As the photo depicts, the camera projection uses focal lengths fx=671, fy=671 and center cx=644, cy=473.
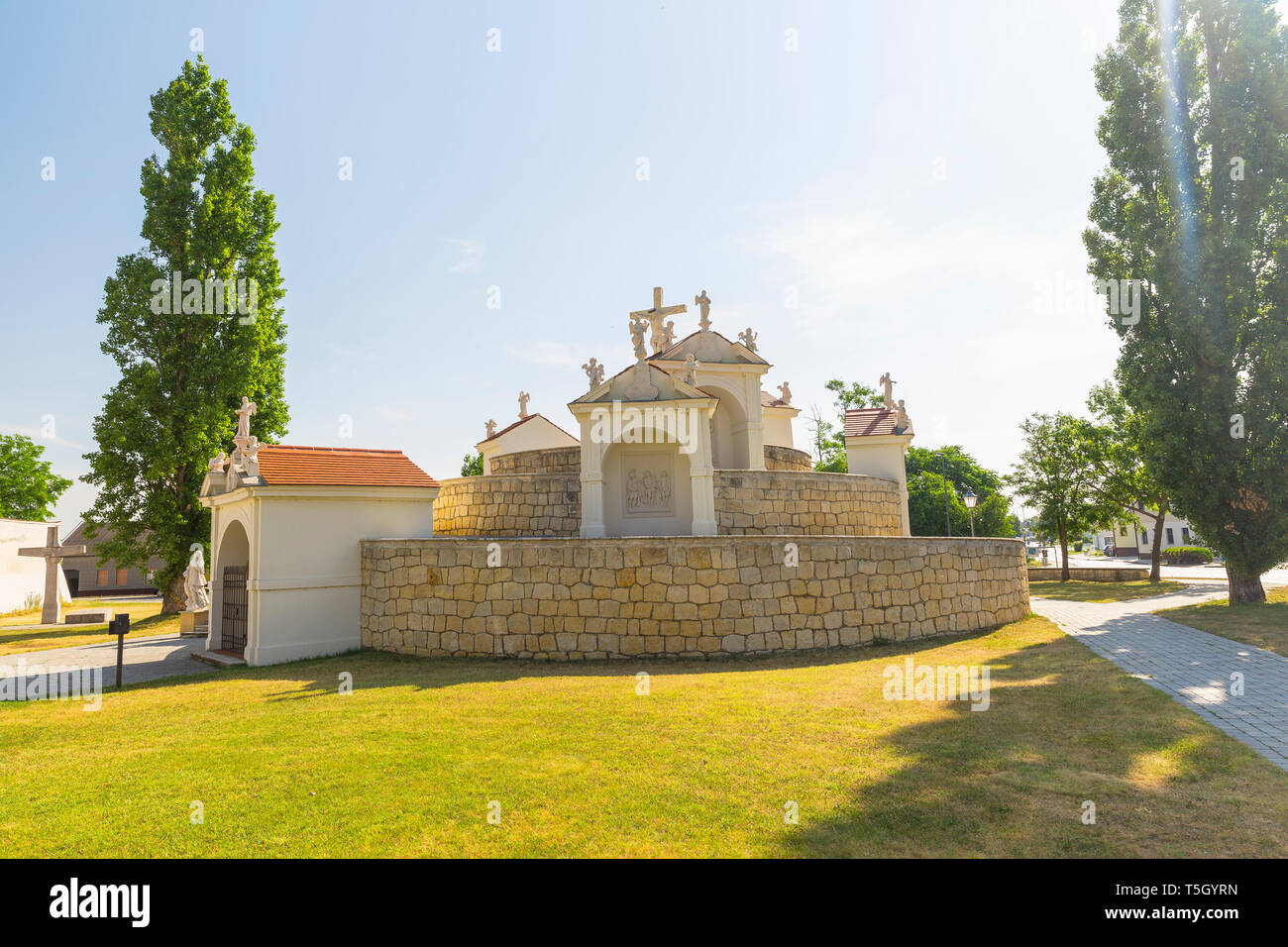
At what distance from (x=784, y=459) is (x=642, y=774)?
57.5 feet

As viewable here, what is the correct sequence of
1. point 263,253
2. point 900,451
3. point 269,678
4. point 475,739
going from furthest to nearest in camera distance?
point 263,253, point 900,451, point 269,678, point 475,739

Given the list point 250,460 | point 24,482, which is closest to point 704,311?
point 250,460

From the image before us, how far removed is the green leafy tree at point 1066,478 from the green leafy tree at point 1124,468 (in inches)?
16.8

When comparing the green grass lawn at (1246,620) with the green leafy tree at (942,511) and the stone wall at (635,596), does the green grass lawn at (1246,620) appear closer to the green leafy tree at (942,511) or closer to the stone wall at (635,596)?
the stone wall at (635,596)

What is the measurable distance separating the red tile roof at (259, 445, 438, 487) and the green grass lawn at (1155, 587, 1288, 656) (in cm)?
1582

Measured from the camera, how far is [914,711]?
8.00 metres

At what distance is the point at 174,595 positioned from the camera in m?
23.4

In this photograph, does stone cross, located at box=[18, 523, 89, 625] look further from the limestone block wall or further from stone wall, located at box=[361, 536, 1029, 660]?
the limestone block wall

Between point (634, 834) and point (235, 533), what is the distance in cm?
1384

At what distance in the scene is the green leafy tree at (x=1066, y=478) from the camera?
106 feet

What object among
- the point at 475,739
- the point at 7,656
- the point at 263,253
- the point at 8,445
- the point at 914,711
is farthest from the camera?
the point at 8,445

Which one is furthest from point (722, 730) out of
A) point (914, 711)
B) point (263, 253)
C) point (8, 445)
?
point (8, 445)

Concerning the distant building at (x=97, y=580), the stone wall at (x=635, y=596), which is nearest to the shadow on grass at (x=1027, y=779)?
the stone wall at (x=635, y=596)
